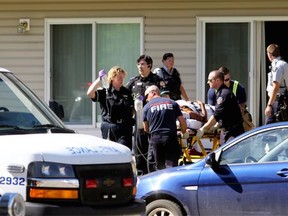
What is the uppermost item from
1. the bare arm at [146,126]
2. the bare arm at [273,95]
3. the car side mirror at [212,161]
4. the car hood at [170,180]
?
the bare arm at [273,95]

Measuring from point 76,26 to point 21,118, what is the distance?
766 cm

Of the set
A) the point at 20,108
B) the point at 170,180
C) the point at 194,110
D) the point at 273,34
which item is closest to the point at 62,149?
the point at 20,108

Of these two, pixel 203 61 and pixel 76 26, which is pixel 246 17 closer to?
Result: pixel 203 61

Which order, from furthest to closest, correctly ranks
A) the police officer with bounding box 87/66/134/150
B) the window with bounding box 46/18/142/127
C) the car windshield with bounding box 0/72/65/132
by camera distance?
1. the window with bounding box 46/18/142/127
2. the police officer with bounding box 87/66/134/150
3. the car windshield with bounding box 0/72/65/132

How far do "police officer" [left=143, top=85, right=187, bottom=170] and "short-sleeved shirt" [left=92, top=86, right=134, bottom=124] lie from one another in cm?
58

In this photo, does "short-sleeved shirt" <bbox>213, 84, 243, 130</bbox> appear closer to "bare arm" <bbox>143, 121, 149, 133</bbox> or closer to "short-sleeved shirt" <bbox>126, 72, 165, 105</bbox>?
"bare arm" <bbox>143, 121, 149, 133</bbox>

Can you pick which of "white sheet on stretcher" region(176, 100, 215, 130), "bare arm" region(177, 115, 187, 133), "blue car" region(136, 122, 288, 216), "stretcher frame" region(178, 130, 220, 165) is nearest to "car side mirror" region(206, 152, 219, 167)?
"blue car" region(136, 122, 288, 216)

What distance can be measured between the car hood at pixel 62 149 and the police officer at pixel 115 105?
12.9 feet

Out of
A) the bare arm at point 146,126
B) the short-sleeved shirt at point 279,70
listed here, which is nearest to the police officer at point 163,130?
the bare arm at point 146,126

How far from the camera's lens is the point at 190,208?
26.7ft

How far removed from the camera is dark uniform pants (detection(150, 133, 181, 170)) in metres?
9.94

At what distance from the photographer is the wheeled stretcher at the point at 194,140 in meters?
11.1

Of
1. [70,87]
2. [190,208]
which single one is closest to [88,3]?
[70,87]

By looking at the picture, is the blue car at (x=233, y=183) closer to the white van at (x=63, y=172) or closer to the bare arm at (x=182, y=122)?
the white van at (x=63, y=172)
